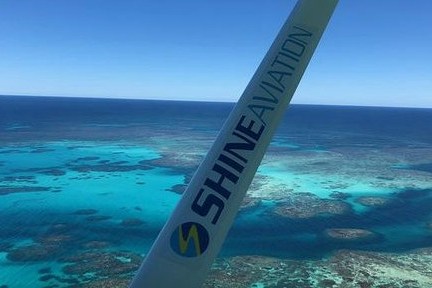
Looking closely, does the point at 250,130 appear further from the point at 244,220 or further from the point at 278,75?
the point at 244,220

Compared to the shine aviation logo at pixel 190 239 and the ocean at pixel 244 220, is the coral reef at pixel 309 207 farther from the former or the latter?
the shine aviation logo at pixel 190 239

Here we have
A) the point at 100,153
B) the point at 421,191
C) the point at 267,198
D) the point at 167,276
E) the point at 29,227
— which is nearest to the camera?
the point at 167,276

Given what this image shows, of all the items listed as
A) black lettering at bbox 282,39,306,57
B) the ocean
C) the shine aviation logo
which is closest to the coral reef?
the ocean

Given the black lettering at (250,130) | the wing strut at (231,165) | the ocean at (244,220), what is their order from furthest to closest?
the ocean at (244,220) → the black lettering at (250,130) → the wing strut at (231,165)

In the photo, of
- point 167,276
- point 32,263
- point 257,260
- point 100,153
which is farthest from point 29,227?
point 100,153

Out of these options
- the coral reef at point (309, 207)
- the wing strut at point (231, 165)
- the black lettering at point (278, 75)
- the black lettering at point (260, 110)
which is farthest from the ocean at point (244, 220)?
the black lettering at point (278, 75)

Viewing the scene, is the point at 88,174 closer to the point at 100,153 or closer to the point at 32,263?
the point at 100,153

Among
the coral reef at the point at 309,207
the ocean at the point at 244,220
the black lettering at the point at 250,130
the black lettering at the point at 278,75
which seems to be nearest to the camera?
the black lettering at the point at 250,130

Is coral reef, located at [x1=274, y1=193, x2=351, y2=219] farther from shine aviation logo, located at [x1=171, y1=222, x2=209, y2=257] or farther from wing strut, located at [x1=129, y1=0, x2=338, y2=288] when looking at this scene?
shine aviation logo, located at [x1=171, y1=222, x2=209, y2=257]

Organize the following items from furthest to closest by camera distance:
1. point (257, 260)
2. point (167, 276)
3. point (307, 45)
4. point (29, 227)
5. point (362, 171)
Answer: point (362, 171) < point (29, 227) < point (257, 260) < point (307, 45) < point (167, 276)

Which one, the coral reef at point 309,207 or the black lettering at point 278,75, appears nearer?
the black lettering at point 278,75
